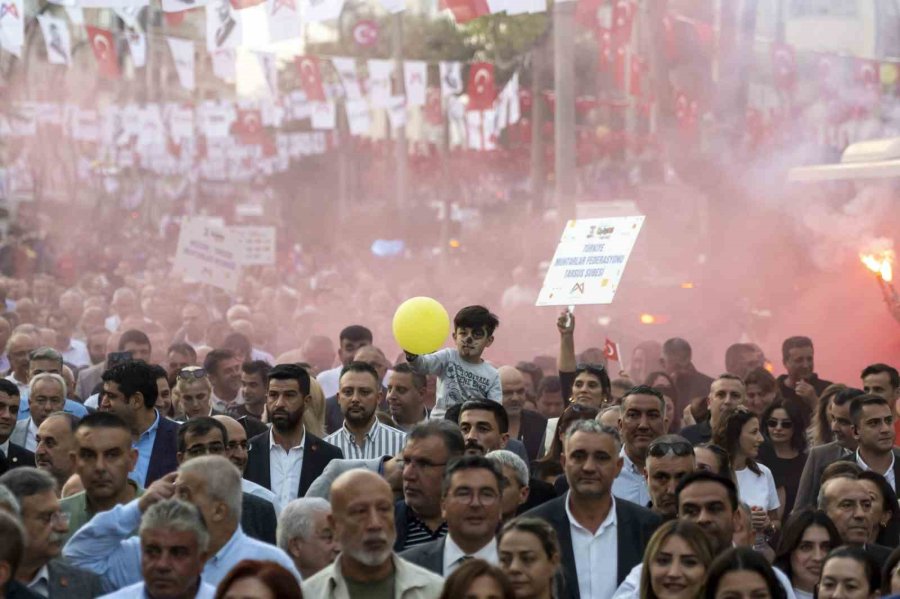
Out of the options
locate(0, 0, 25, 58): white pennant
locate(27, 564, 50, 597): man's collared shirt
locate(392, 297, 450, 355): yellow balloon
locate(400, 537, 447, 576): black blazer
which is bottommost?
locate(400, 537, 447, 576): black blazer

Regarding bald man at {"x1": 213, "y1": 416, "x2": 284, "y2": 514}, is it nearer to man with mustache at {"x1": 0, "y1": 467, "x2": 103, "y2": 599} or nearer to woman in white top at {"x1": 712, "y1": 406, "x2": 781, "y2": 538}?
man with mustache at {"x1": 0, "y1": 467, "x2": 103, "y2": 599}

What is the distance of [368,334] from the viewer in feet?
45.8

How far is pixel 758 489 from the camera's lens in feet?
32.3

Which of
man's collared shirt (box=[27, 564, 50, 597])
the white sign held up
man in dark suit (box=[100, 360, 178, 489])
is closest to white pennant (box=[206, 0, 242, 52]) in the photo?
the white sign held up

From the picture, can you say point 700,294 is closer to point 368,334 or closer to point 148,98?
point 368,334

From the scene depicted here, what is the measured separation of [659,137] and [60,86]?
66.4 feet

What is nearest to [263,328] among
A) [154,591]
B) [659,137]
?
[154,591]

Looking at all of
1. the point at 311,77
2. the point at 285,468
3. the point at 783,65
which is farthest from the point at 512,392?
the point at 311,77

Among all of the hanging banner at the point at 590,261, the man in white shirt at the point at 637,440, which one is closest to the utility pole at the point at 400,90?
the hanging banner at the point at 590,261

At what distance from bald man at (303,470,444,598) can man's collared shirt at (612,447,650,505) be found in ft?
9.71

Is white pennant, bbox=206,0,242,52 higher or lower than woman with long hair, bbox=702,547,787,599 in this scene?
higher

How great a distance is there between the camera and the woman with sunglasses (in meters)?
11.0

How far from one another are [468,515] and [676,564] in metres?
0.86

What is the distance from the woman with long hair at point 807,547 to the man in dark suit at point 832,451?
1705 mm
